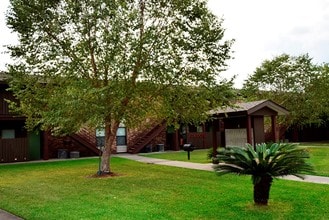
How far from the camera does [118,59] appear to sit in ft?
45.1

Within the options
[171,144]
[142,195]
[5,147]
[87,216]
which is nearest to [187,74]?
[142,195]

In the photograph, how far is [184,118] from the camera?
52.1 ft

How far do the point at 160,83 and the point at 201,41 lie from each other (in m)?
2.41

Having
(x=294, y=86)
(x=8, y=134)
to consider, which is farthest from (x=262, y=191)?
(x=294, y=86)

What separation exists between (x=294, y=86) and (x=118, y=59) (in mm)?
21104

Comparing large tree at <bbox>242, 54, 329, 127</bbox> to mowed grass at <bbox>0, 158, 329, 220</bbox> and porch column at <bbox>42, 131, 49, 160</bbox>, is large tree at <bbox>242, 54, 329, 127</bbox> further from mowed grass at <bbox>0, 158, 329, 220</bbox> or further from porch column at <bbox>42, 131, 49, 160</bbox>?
mowed grass at <bbox>0, 158, 329, 220</bbox>

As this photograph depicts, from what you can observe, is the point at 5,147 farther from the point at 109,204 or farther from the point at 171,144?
the point at 109,204

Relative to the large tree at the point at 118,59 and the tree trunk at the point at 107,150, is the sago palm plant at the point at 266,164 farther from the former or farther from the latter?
the tree trunk at the point at 107,150

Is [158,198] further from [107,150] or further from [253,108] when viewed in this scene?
[253,108]

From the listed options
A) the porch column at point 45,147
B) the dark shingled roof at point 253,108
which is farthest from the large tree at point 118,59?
the porch column at point 45,147

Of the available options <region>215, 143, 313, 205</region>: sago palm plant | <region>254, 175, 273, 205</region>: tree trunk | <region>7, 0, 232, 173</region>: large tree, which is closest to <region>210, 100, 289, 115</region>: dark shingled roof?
<region>7, 0, 232, 173</region>: large tree

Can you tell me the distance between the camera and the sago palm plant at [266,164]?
28.5 feet

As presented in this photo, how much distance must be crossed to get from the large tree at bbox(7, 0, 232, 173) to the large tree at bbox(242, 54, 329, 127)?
15.4 metres

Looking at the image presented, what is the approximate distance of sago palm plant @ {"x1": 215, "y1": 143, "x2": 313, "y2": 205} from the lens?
28.5ft
